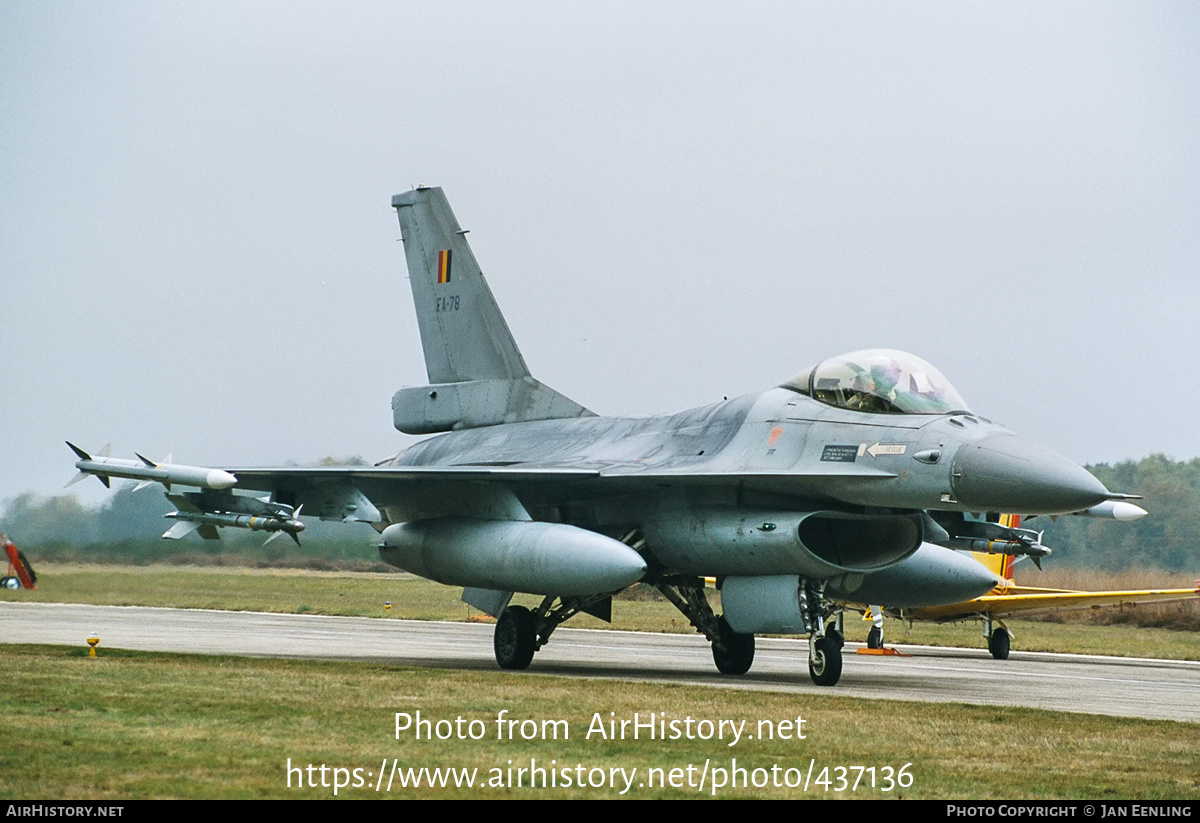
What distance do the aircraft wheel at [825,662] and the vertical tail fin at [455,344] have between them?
196 inches

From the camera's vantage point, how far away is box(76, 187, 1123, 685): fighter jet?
12.8 m

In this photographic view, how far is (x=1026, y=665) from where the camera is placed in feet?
61.7

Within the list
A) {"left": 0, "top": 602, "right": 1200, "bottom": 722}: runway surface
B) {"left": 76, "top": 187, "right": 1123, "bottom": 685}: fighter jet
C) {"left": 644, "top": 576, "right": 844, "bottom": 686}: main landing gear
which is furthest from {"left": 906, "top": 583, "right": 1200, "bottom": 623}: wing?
{"left": 644, "top": 576, "right": 844, "bottom": 686}: main landing gear

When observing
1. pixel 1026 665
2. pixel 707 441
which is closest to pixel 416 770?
pixel 707 441

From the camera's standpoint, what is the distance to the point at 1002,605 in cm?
2108

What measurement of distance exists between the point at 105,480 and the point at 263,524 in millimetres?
1629

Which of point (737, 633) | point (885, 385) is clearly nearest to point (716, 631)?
point (737, 633)

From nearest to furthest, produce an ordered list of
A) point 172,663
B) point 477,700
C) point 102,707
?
point 102,707, point 477,700, point 172,663

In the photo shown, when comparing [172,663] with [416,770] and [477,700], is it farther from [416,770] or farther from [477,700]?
[416,770]

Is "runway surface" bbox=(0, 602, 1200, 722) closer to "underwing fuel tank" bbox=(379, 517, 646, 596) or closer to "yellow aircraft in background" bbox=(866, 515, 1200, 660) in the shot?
"yellow aircraft in background" bbox=(866, 515, 1200, 660)

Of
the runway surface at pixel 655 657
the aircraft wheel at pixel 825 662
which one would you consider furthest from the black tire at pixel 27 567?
the aircraft wheel at pixel 825 662

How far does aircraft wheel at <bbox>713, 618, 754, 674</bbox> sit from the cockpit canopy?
3066 millimetres

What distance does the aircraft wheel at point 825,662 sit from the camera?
13453mm

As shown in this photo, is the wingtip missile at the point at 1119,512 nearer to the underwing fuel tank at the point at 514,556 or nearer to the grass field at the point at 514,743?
the grass field at the point at 514,743
